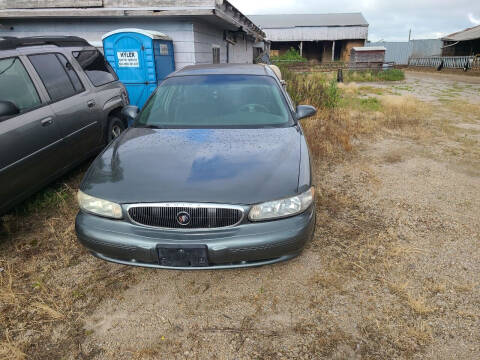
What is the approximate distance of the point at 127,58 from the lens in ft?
22.0

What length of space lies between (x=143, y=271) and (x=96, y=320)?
539 millimetres

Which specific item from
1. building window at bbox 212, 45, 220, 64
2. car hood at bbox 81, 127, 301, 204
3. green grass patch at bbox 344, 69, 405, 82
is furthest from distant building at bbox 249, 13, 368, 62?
car hood at bbox 81, 127, 301, 204

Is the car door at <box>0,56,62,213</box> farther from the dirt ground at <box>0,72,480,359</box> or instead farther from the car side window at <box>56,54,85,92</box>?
the car side window at <box>56,54,85,92</box>

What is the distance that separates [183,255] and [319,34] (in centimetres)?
3741

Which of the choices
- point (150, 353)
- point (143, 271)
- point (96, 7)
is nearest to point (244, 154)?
point (143, 271)

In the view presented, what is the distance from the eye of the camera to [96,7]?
748 centimetres

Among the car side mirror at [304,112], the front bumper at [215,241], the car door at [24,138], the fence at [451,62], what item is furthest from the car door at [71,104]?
the fence at [451,62]

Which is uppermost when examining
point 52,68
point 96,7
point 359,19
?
point 359,19

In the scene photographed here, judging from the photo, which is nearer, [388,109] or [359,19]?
[388,109]

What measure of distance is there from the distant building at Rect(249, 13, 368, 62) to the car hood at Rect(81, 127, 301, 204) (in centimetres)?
3435

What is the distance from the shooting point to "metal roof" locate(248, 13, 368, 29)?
35250 millimetres

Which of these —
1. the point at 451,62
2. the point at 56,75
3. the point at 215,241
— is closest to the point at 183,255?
the point at 215,241

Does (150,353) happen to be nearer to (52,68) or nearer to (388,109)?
(52,68)

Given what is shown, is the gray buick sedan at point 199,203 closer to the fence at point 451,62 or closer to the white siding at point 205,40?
the white siding at point 205,40
